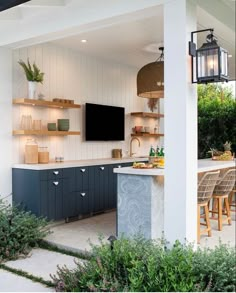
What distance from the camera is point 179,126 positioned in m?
3.33

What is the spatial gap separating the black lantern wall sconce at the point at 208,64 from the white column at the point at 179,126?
0.07m

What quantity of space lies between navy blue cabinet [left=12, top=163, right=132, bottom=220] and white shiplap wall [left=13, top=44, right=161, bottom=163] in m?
0.54

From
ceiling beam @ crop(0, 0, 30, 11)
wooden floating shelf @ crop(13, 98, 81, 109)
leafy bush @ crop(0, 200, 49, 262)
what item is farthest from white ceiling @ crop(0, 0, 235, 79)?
leafy bush @ crop(0, 200, 49, 262)

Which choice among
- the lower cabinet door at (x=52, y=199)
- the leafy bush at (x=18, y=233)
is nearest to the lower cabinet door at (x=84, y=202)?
the lower cabinet door at (x=52, y=199)

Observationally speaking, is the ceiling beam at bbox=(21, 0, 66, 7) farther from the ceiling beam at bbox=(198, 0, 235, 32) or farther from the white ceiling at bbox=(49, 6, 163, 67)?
the ceiling beam at bbox=(198, 0, 235, 32)

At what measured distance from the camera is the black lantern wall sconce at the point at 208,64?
330 centimetres

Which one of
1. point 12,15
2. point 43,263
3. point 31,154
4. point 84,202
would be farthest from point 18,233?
point 12,15

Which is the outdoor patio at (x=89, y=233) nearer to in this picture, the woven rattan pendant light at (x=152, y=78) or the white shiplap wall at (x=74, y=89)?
the white shiplap wall at (x=74, y=89)

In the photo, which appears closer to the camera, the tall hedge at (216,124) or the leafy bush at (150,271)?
the leafy bush at (150,271)

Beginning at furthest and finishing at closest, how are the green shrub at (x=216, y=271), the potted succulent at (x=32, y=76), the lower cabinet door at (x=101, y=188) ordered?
1. the lower cabinet door at (x=101, y=188)
2. the potted succulent at (x=32, y=76)
3. the green shrub at (x=216, y=271)

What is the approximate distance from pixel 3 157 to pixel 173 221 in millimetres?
2866

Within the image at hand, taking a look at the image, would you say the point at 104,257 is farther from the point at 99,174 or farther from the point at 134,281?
the point at 99,174

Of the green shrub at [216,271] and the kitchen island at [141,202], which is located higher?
the kitchen island at [141,202]

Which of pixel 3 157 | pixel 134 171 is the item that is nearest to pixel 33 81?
pixel 3 157
